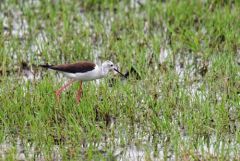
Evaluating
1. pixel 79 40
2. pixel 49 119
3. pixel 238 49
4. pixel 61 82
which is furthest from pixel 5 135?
pixel 238 49

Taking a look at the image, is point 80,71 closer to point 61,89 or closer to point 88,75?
point 88,75

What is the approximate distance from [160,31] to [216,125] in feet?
10.7

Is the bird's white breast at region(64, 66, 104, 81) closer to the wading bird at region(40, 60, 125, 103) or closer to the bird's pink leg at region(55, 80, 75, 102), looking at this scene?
the wading bird at region(40, 60, 125, 103)

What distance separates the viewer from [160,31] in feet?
34.2

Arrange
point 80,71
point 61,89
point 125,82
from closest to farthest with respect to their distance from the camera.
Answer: point 80,71
point 61,89
point 125,82

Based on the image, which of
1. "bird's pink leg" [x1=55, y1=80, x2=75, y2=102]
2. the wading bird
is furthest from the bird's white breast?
"bird's pink leg" [x1=55, y1=80, x2=75, y2=102]

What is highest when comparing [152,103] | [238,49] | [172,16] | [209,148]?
[172,16]

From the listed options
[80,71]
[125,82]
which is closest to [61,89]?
[80,71]

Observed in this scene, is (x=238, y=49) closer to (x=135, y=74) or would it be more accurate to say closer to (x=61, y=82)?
(x=135, y=74)

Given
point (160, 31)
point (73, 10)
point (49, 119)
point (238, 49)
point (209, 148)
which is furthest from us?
point (73, 10)

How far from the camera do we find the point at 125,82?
8.81 meters

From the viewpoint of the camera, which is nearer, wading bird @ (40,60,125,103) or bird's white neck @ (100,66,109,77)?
wading bird @ (40,60,125,103)

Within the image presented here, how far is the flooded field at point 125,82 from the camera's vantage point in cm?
710

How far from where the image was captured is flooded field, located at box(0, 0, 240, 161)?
710 cm
